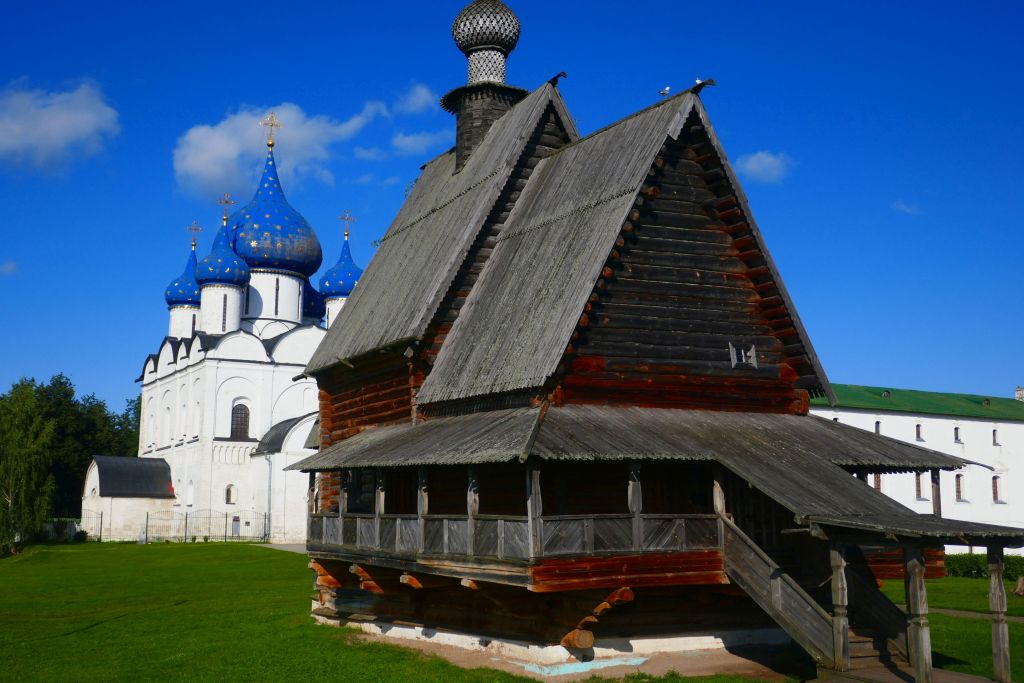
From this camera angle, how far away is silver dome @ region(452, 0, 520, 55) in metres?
25.1

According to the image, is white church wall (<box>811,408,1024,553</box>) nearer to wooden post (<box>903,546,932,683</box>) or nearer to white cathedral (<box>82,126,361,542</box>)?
white cathedral (<box>82,126,361,542</box>)

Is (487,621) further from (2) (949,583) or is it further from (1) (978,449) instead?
(1) (978,449)

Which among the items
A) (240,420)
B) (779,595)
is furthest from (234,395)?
(779,595)

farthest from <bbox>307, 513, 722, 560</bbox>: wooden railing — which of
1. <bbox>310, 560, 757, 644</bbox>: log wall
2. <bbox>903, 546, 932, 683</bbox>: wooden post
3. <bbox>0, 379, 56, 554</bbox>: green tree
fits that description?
<bbox>0, 379, 56, 554</bbox>: green tree

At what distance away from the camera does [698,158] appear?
17422mm

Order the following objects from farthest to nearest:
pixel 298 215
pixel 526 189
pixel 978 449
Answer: pixel 298 215
pixel 978 449
pixel 526 189

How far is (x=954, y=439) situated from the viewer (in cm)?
4803

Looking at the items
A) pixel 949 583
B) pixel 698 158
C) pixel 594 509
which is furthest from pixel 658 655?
pixel 949 583

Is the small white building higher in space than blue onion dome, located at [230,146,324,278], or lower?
lower

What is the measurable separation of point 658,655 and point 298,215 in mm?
51910

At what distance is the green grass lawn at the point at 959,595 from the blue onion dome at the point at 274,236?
41799 millimetres

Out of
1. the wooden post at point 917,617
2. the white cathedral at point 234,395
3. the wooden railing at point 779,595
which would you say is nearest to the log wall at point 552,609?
the wooden railing at point 779,595

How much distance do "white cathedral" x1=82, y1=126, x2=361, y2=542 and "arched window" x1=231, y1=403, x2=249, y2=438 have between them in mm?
56

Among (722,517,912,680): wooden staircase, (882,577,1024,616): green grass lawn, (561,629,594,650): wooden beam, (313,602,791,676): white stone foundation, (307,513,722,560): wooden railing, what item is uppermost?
(307,513,722,560): wooden railing
